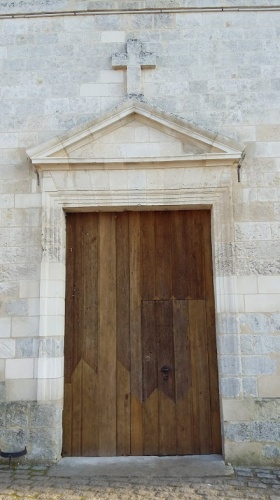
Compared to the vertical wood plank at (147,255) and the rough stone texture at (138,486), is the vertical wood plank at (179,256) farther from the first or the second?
the rough stone texture at (138,486)

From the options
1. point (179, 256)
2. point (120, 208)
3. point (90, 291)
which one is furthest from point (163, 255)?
point (90, 291)

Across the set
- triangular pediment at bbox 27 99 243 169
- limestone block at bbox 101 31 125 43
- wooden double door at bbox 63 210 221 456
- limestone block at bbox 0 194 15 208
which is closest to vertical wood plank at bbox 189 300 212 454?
wooden double door at bbox 63 210 221 456

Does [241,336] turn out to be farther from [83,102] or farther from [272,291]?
[83,102]

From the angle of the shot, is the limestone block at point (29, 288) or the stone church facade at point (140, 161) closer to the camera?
the stone church facade at point (140, 161)

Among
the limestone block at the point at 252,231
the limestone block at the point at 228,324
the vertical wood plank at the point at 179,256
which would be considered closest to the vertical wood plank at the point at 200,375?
the vertical wood plank at the point at 179,256

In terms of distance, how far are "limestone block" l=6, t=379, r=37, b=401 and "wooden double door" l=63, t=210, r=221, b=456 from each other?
335 mm

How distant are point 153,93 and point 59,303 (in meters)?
2.16

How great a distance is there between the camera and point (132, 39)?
4.47 meters

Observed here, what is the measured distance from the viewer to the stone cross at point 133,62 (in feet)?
14.4

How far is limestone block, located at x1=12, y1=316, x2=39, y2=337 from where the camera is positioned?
13.1 ft

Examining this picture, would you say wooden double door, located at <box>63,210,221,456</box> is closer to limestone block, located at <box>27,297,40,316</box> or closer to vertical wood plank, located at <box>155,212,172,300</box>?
vertical wood plank, located at <box>155,212,172,300</box>

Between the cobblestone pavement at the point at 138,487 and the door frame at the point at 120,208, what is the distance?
2.47 feet

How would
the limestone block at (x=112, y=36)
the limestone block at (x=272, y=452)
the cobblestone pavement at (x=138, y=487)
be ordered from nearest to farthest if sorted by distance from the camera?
the cobblestone pavement at (x=138, y=487) < the limestone block at (x=272, y=452) < the limestone block at (x=112, y=36)

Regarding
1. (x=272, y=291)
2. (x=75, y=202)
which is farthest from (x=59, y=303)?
(x=272, y=291)
